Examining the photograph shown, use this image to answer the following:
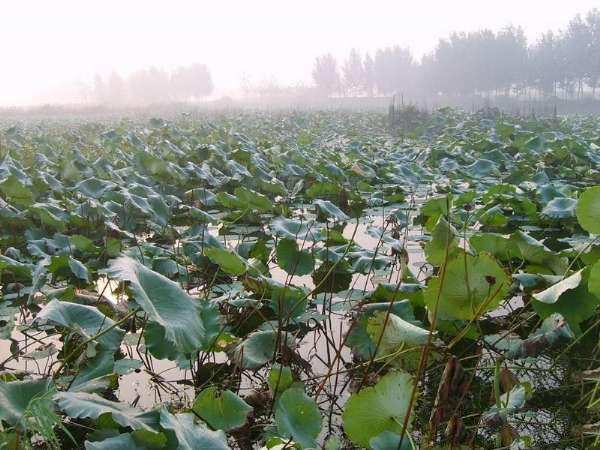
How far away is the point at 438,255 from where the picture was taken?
6.11ft

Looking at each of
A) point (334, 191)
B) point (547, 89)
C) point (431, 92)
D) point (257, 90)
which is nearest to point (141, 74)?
point (257, 90)

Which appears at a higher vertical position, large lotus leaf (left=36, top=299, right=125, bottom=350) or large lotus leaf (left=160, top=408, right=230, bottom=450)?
large lotus leaf (left=36, top=299, right=125, bottom=350)

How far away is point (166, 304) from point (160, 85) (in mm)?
89164

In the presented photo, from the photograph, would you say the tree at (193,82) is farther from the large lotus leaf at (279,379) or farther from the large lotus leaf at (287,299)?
the large lotus leaf at (279,379)

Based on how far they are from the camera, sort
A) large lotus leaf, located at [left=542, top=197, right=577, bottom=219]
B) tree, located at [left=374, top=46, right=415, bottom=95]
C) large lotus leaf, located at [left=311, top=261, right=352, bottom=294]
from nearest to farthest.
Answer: large lotus leaf, located at [left=311, top=261, right=352, bottom=294], large lotus leaf, located at [left=542, top=197, right=577, bottom=219], tree, located at [left=374, top=46, right=415, bottom=95]

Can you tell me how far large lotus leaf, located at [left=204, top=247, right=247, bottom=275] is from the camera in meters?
1.90

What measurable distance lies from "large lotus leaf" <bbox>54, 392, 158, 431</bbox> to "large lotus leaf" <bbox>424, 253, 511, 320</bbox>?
0.68 meters

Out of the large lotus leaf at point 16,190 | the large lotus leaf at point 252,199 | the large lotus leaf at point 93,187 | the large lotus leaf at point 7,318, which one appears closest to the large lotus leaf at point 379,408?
the large lotus leaf at point 7,318

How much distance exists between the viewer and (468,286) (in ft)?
4.54

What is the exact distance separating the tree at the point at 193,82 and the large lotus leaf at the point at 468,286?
3360 inches

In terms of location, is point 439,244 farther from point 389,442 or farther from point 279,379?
point 389,442

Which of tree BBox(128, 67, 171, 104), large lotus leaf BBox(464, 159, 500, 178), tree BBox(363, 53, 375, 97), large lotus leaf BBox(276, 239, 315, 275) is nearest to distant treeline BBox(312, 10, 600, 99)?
tree BBox(363, 53, 375, 97)

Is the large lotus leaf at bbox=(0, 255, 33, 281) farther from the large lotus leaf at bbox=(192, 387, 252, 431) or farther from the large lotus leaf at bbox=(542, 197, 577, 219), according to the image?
the large lotus leaf at bbox=(542, 197, 577, 219)

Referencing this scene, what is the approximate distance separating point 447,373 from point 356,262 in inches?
52.5
